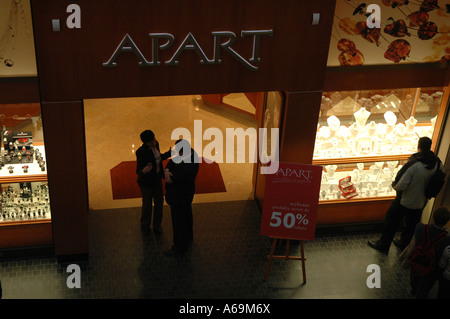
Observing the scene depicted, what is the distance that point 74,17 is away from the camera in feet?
17.2

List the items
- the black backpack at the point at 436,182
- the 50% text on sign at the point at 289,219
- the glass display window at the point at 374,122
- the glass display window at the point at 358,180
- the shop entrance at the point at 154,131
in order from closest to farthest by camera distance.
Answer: the 50% text on sign at the point at 289,219, the black backpack at the point at 436,182, the glass display window at the point at 374,122, the glass display window at the point at 358,180, the shop entrance at the point at 154,131

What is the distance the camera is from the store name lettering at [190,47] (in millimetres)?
5457

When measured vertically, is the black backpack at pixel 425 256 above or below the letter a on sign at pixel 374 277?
above

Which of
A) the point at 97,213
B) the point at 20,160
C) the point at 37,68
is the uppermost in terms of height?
the point at 37,68

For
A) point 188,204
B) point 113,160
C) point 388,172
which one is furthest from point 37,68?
point 388,172

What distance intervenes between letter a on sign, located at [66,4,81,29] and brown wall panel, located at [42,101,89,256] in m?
0.85

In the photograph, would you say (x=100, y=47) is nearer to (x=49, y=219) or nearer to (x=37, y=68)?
(x=37, y=68)

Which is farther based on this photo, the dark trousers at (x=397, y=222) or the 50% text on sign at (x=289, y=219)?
the dark trousers at (x=397, y=222)

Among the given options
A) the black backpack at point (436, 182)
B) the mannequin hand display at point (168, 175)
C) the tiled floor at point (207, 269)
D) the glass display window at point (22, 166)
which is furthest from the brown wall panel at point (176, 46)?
the tiled floor at point (207, 269)

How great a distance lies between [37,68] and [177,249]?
9.44ft

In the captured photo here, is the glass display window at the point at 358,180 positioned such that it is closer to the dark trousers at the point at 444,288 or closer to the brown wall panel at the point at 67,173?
the dark trousers at the point at 444,288

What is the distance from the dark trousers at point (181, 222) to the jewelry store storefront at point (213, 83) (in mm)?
1112

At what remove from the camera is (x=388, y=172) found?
7.48 meters

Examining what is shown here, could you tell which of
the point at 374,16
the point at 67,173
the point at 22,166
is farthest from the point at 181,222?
the point at 374,16
